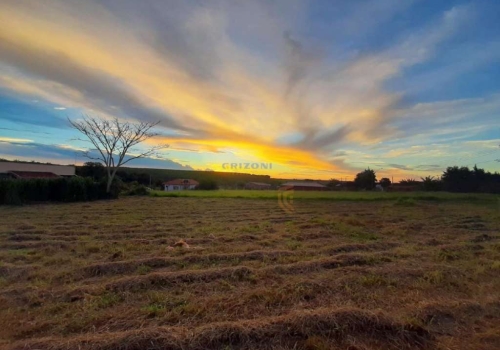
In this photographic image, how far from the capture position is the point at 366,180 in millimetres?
44281

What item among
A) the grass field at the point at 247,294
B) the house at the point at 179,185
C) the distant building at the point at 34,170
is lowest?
the grass field at the point at 247,294

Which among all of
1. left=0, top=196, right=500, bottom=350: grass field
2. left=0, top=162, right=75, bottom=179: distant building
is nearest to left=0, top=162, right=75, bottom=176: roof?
left=0, top=162, right=75, bottom=179: distant building

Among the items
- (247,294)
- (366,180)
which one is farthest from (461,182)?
(247,294)

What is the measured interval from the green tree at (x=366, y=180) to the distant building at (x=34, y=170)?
41.0m

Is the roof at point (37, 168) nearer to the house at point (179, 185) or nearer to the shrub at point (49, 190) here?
the house at point (179, 185)

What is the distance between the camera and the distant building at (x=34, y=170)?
124ft

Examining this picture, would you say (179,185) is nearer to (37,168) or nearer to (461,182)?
(37,168)

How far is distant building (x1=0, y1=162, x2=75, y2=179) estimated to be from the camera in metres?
37.8

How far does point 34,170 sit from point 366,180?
4819 cm

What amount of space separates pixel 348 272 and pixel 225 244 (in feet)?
10.2

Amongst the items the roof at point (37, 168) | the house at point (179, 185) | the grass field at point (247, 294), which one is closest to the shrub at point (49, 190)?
the grass field at point (247, 294)

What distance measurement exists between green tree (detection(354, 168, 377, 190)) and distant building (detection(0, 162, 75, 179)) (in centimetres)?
4100

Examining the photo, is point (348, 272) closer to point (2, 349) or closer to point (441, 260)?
point (441, 260)

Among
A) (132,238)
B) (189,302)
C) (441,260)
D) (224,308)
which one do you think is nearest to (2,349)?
(189,302)
